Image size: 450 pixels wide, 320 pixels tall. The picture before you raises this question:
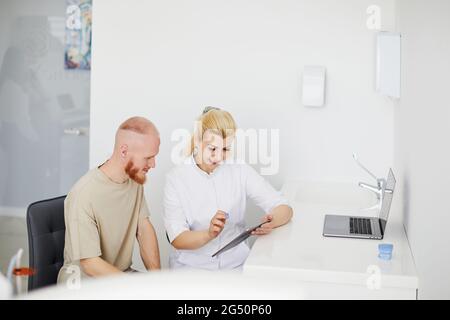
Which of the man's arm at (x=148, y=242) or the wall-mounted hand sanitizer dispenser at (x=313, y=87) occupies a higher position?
the wall-mounted hand sanitizer dispenser at (x=313, y=87)

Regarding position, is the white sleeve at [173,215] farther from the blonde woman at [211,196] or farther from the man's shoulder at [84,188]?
the man's shoulder at [84,188]

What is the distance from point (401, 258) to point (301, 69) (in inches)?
64.7

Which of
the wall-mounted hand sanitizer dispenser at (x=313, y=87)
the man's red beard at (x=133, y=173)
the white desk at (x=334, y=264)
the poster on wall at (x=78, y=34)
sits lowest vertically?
the white desk at (x=334, y=264)

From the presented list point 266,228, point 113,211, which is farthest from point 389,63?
point 113,211

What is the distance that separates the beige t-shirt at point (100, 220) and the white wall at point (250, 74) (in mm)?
1236

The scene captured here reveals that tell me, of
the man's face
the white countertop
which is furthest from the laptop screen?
the white countertop

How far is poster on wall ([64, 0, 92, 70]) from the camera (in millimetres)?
4477

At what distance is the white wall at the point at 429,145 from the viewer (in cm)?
169

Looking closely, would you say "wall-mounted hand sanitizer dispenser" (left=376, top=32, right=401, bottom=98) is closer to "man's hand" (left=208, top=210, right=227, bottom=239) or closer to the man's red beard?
"man's hand" (left=208, top=210, right=227, bottom=239)

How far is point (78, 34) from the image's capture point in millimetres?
4496

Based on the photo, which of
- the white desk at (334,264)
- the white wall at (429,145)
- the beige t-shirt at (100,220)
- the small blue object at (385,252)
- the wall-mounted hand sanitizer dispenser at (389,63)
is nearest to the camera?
the white wall at (429,145)

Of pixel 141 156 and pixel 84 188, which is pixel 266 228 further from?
pixel 84 188

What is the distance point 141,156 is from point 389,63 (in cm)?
130

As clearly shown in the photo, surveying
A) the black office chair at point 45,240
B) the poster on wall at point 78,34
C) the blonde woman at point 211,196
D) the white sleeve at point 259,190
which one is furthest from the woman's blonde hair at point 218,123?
the poster on wall at point 78,34
